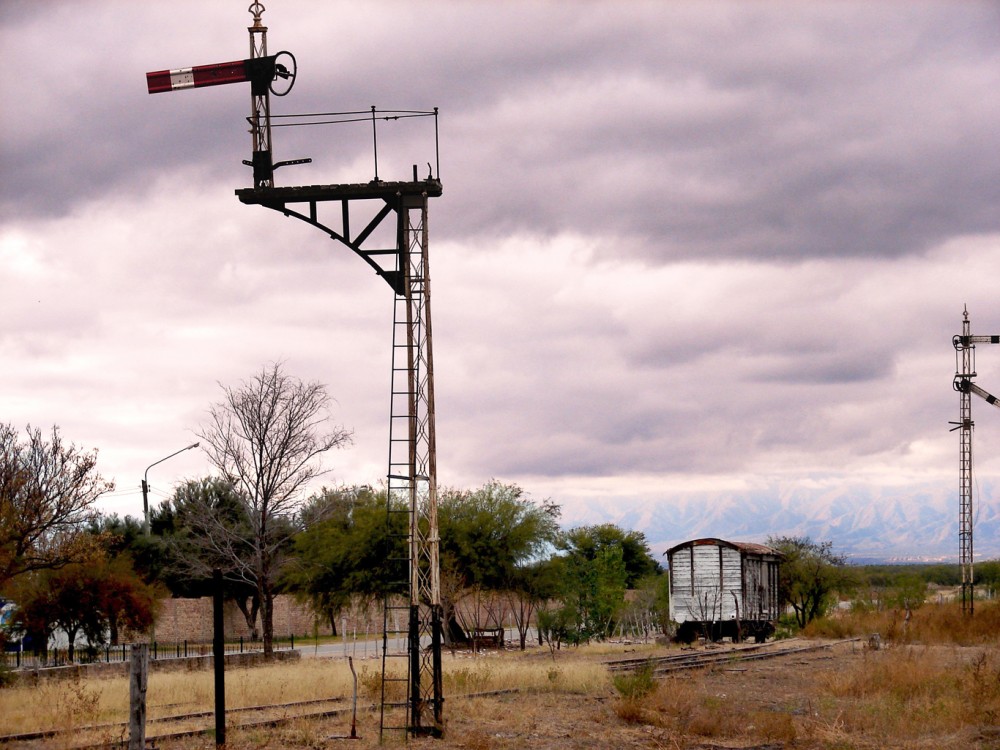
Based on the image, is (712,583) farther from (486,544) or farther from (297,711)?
(297,711)

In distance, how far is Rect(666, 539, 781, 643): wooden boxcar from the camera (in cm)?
4466

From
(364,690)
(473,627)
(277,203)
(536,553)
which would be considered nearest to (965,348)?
(536,553)

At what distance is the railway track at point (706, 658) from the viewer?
2994 centimetres

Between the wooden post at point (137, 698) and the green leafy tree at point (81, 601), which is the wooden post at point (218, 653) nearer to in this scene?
the wooden post at point (137, 698)

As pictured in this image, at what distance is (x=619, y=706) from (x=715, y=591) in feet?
81.7

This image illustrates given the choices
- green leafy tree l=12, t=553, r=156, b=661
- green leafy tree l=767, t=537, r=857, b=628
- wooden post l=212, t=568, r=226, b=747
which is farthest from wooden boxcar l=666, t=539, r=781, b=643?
wooden post l=212, t=568, r=226, b=747

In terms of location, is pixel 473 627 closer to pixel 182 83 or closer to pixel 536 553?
pixel 536 553

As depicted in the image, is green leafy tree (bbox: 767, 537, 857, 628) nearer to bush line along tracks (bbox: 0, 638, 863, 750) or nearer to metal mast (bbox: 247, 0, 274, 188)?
bush line along tracks (bbox: 0, 638, 863, 750)

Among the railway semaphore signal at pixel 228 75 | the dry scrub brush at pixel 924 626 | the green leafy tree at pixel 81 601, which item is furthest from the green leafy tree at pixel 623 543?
the railway semaphore signal at pixel 228 75

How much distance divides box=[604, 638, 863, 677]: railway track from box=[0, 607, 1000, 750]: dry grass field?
0.79 metres

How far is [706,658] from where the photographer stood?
3388 cm

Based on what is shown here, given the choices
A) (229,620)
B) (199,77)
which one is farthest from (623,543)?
(199,77)

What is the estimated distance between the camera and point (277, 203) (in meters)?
18.8

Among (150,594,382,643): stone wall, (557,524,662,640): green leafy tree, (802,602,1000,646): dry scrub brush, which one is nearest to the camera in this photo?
(802,602,1000,646): dry scrub brush
